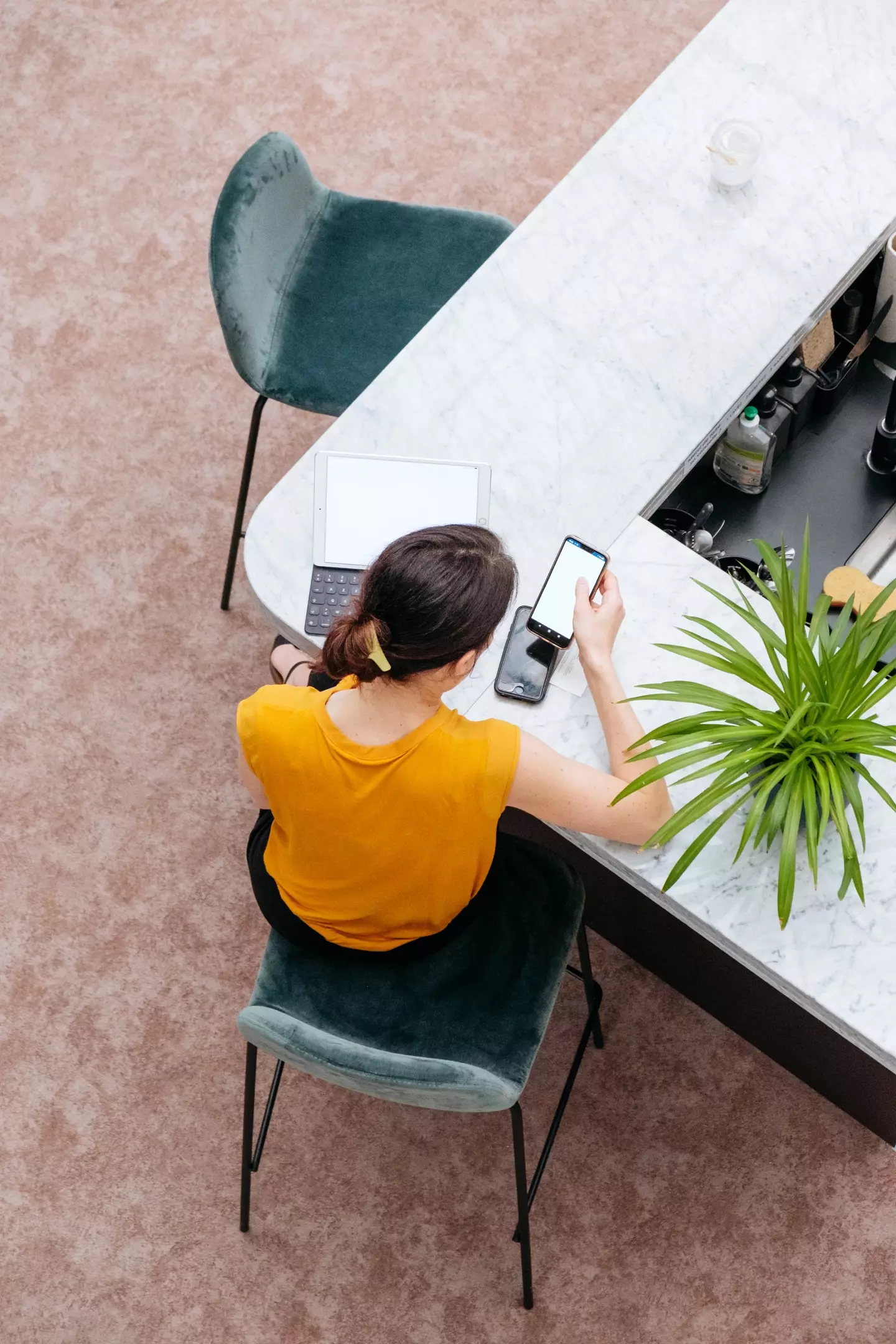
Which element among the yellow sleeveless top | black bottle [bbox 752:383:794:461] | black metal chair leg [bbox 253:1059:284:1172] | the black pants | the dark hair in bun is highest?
black bottle [bbox 752:383:794:461]

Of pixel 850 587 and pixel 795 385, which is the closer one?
pixel 850 587

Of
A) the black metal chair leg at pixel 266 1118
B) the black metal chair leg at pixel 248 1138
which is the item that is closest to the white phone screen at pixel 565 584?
the black metal chair leg at pixel 248 1138

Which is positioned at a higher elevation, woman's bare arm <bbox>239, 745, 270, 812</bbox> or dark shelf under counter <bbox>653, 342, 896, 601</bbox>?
dark shelf under counter <bbox>653, 342, 896, 601</bbox>

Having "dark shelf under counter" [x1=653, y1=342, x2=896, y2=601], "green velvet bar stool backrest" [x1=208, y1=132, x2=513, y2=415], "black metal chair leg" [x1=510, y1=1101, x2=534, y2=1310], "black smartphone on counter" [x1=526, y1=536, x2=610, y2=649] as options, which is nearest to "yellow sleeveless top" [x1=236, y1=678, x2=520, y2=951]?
"black smartphone on counter" [x1=526, y1=536, x2=610, y2=649]

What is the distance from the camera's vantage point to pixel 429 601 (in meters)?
1.52

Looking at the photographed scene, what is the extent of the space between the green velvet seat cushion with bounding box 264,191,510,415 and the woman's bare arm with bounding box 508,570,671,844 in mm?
970

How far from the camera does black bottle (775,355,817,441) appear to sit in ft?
7.32

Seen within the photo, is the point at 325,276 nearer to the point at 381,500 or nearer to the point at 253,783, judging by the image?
the point at 381,500

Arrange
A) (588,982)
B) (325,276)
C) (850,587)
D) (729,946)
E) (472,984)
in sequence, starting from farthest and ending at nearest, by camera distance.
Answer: (325,276) → (588,982) → (850,587) → (472,984) → (729,946)

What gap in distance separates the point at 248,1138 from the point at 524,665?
103 centimetres

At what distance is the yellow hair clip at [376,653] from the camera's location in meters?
1.54

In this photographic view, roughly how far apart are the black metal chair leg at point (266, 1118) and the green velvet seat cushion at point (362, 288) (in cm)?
125

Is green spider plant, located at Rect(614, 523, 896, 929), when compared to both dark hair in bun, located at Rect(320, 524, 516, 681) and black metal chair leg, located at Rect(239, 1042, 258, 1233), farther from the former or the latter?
black metal chair leg, located at Rect(239, 1042, 258, 1233)

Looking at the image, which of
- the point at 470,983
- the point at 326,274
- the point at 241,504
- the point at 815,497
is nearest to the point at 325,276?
the point at 326,274
